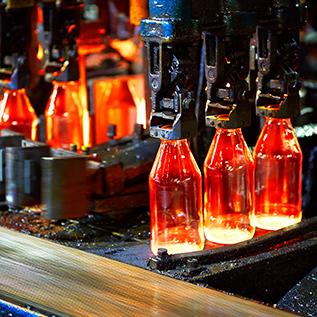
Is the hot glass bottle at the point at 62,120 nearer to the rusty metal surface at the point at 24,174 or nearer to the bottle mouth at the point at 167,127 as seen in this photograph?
the rusty metal surface at the point at 24,174

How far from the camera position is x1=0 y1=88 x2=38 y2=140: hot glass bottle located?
3.09 m

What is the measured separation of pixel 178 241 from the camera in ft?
6.63

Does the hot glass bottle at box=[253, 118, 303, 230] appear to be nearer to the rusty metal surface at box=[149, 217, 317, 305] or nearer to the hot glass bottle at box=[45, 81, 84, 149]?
the rusty metal surface at box=[149, 217, 317, 305]

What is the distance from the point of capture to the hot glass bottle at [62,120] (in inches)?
124

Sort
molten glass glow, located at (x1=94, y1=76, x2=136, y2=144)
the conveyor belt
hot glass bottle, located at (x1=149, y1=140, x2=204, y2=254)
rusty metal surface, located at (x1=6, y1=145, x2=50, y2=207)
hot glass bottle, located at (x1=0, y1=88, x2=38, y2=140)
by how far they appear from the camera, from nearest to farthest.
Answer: the conveyor belt, hot glass bottle, located at (x1=149, y1=140, x2=204, y2=254), rusty metal surface, located at (x1=6, y1=145, x2=50, y2=207), hot glass bottle, located at (x1=0, y1=88, x2=38, y2=140), molten glass glow, located at (x1=94, y1=76, x2=136, y2=144)

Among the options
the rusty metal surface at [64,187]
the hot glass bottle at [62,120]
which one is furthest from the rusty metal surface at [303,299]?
the hot glass bottle at [62,120]

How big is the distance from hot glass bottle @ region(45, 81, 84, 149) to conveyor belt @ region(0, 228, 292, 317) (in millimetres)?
1246

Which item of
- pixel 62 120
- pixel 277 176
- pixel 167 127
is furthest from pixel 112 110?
pixel 167 127

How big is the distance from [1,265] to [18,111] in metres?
1.36

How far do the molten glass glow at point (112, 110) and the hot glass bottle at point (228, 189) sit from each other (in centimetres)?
153

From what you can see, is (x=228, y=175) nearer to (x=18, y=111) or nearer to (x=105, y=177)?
(x=105, y=177)

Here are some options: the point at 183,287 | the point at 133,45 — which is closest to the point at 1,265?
the point at 183,287

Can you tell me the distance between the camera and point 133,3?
2975 mm

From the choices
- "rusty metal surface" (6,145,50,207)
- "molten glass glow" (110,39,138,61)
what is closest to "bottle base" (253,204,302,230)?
"rusty metal surface" (6,145,50,207)
